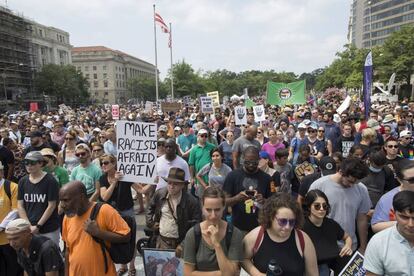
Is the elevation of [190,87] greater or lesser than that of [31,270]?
greater

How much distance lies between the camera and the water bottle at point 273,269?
2.53 m

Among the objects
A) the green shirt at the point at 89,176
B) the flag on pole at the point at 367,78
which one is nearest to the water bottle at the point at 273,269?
the green shirt at the point at 89,176

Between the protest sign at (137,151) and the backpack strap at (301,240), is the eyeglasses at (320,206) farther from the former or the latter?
the protest sign at (137,151)

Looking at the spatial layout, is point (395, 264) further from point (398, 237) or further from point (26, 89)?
point (26, 89)

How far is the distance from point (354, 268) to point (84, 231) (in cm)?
224

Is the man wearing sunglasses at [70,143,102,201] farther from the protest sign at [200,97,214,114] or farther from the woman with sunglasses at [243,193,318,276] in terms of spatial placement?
the protest sign at [200,97,214,114]

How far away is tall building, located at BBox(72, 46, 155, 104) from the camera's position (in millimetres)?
122438

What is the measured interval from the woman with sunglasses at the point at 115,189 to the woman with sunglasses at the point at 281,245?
2.50 metres

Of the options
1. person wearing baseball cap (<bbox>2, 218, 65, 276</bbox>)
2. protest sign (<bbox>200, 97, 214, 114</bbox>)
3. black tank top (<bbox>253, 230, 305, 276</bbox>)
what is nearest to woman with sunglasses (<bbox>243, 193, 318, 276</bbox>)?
black tank top (<bbox>253, 230, 305, 276</bbox>)

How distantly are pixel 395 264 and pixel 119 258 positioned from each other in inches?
83.4

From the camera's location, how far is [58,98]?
73.8 m

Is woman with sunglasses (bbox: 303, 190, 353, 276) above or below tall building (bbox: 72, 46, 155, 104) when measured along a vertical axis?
below

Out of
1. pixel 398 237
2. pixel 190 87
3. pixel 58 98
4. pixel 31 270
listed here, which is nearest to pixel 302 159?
pixel 398 237

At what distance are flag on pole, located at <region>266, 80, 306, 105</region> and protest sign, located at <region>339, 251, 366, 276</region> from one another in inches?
521
